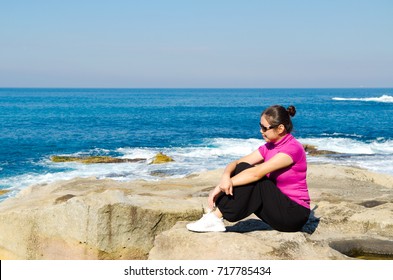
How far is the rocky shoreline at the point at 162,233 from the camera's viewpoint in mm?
5820

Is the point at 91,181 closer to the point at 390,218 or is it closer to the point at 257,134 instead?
the point at 390,218

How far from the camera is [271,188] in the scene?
6.01m

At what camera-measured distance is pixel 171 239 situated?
610 cm

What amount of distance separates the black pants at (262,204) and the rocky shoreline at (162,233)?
236mm

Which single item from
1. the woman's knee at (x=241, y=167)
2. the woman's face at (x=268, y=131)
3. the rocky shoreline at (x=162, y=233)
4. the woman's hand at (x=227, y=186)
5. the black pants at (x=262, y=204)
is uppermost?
the woman's face at (x=268, y=131)

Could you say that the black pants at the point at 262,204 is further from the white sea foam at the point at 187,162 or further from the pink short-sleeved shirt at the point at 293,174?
the white sea foam at the point at 187,162

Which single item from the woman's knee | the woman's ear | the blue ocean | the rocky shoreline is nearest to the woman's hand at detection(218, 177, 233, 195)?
the woman's knee

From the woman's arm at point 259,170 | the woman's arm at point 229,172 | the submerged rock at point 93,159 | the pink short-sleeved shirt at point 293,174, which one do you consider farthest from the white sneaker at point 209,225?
the submerged rock at point 93,159

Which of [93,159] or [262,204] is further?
[93,159]

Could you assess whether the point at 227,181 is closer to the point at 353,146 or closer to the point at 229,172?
the point at 229,172

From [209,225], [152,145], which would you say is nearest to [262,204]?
[209,225]

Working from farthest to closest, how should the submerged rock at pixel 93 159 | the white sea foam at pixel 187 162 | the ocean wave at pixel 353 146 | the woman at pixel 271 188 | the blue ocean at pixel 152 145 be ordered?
the ocean wave at pixel 353 146 < the submerged rock at pixel 93 159 < the blue ocean at pixel 152 145 < the white sea foam at pixel 187 162 < the woman at pixel 271 188

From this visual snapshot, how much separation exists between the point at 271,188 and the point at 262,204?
252 mm

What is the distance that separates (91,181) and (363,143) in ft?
92.6
